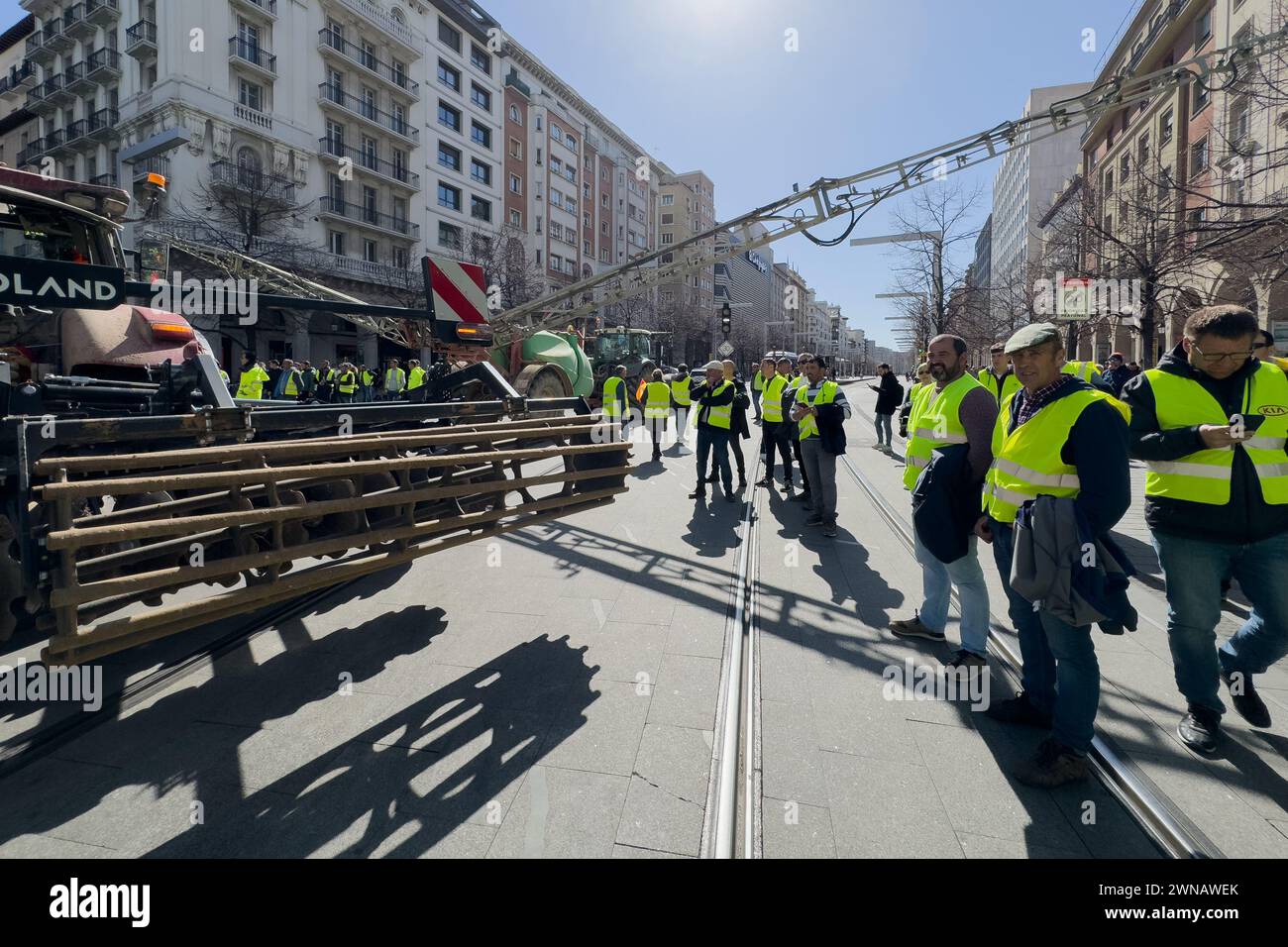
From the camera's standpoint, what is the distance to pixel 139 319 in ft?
15.8

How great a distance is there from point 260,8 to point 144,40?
4889 millimetres

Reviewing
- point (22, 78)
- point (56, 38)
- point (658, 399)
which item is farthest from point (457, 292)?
point (22, 78)

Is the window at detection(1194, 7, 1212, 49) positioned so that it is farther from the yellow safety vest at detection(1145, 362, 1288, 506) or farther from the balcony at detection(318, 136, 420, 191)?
the balcony at detection(318, 136, 420, 191)

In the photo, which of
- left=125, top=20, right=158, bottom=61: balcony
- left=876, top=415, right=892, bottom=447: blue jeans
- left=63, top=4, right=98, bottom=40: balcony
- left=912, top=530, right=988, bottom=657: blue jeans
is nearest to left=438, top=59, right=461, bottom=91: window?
left=125, top=20, right=158, bottom=61: balcony

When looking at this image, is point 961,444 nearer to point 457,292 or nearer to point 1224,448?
point 1224,448

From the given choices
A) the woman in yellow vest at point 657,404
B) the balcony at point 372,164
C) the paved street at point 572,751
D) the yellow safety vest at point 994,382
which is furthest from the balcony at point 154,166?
the yellow safety vest at point 994,382

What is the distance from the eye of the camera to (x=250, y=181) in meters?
24.9
